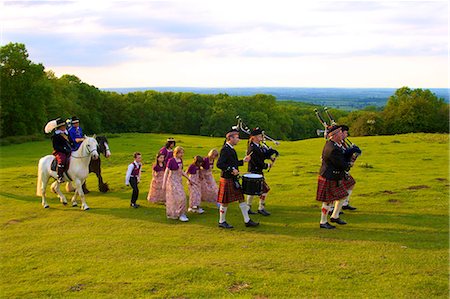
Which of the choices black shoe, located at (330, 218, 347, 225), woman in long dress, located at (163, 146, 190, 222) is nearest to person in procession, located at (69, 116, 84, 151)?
woman in long dress, located at (163, 146, 190, 222)

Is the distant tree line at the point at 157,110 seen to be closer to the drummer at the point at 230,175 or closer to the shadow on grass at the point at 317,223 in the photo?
the shadow on grass at the point at 317,223

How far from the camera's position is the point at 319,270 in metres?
8.36

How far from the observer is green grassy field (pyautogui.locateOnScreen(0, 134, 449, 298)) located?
7.77m

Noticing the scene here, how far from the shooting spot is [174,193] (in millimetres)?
12445

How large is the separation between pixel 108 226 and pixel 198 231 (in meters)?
2.74

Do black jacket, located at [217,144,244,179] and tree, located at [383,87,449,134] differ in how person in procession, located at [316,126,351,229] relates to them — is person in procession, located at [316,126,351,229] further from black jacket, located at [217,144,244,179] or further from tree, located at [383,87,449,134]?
tree, located at [383,87,449,134]

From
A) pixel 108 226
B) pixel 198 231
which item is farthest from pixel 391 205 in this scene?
pixel 108 226

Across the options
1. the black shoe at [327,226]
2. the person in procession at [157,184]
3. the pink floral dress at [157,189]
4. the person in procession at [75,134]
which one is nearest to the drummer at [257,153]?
the black shoe at [327,226]

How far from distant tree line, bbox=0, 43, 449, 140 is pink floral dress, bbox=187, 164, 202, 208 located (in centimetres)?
3663

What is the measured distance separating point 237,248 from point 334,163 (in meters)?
3.50

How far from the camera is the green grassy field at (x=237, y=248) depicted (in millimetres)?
7766

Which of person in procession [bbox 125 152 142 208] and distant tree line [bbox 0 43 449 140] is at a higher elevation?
distant tree line [bbox 0 43 449 140]

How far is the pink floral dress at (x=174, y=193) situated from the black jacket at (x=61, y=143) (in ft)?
14.8

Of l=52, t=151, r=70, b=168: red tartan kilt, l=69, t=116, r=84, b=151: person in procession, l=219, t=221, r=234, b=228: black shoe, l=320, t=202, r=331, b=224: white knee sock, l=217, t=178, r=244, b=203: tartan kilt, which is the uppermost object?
l=69, t=116, r=84, b=151: person in procession
